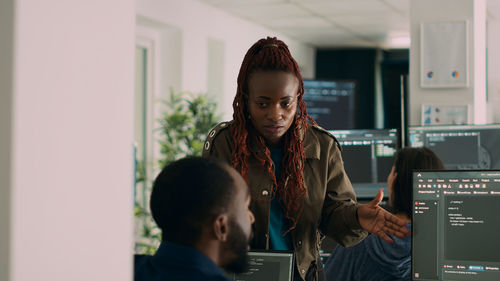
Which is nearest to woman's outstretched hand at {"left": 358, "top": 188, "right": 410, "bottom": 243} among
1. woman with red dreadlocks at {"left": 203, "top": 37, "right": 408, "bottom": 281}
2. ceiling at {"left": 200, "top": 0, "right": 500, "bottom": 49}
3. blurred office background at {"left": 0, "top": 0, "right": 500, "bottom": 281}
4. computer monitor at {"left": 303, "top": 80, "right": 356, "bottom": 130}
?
woman with red dreadlocks at {"left": 203, "top": 37, "right": 408, "bottom": 281}

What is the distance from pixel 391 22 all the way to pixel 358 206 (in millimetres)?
6279

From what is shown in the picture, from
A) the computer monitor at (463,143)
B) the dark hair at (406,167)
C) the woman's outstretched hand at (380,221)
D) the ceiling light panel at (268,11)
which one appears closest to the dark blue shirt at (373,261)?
the dark hair at (406,167)

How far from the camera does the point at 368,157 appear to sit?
3055 millimetres

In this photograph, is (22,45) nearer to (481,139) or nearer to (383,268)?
(383,268)

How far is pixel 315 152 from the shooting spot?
173 centimetres

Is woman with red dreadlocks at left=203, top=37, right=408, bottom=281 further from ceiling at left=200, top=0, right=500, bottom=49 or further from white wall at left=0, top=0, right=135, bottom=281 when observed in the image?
ceiling at left=200, top=0, right=500, bottom=49

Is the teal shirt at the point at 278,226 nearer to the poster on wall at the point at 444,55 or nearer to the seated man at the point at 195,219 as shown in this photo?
the seated man at the point at 195,219

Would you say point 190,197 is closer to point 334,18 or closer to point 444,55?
point 444,55

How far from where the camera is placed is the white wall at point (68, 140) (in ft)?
2.85

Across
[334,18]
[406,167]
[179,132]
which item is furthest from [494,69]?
[406,167]

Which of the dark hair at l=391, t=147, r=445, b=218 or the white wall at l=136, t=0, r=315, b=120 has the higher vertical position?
the white wall at l=136, t=0, r=315, b=120

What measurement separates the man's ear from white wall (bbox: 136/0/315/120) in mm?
4306

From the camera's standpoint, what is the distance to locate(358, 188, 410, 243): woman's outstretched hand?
1.56 m

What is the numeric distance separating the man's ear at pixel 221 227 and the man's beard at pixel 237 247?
0.01 meters
